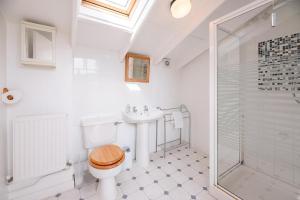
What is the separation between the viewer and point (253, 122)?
5.27 feet

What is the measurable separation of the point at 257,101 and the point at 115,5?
77.8 inches

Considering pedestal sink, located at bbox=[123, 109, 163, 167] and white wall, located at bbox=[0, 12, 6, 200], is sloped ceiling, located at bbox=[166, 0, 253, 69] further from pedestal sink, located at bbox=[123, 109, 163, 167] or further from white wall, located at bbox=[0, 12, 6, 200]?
white wall, located at bbox=[0, 12, 6, 200]

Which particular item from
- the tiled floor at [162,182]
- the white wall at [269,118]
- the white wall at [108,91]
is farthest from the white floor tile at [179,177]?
the white wall at [269,118]

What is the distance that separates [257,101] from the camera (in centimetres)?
153

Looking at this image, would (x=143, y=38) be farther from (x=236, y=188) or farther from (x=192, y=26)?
(x=236, y=188)

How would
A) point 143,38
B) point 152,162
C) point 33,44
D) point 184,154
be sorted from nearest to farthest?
point 33,44, point 143,38, point 152,162, point 184,154

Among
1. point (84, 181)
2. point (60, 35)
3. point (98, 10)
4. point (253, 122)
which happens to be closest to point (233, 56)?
point (253, 122)

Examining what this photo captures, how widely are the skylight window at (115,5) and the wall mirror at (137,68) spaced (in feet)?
2.00

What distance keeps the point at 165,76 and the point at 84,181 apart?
211 cm

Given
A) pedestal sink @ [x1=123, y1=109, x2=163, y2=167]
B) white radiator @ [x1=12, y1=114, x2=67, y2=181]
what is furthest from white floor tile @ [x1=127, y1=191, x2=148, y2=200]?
white radiator @ [x1=12, y1=114, x2=67, y2=181]

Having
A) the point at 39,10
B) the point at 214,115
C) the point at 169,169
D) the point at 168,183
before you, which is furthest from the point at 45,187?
the point at 214,115

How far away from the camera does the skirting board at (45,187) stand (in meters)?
Result: 1.41

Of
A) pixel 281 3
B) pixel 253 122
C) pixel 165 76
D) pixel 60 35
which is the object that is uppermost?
pixel 281 3

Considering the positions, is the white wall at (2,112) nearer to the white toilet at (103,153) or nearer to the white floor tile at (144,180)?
the white toilet at (103,153)
